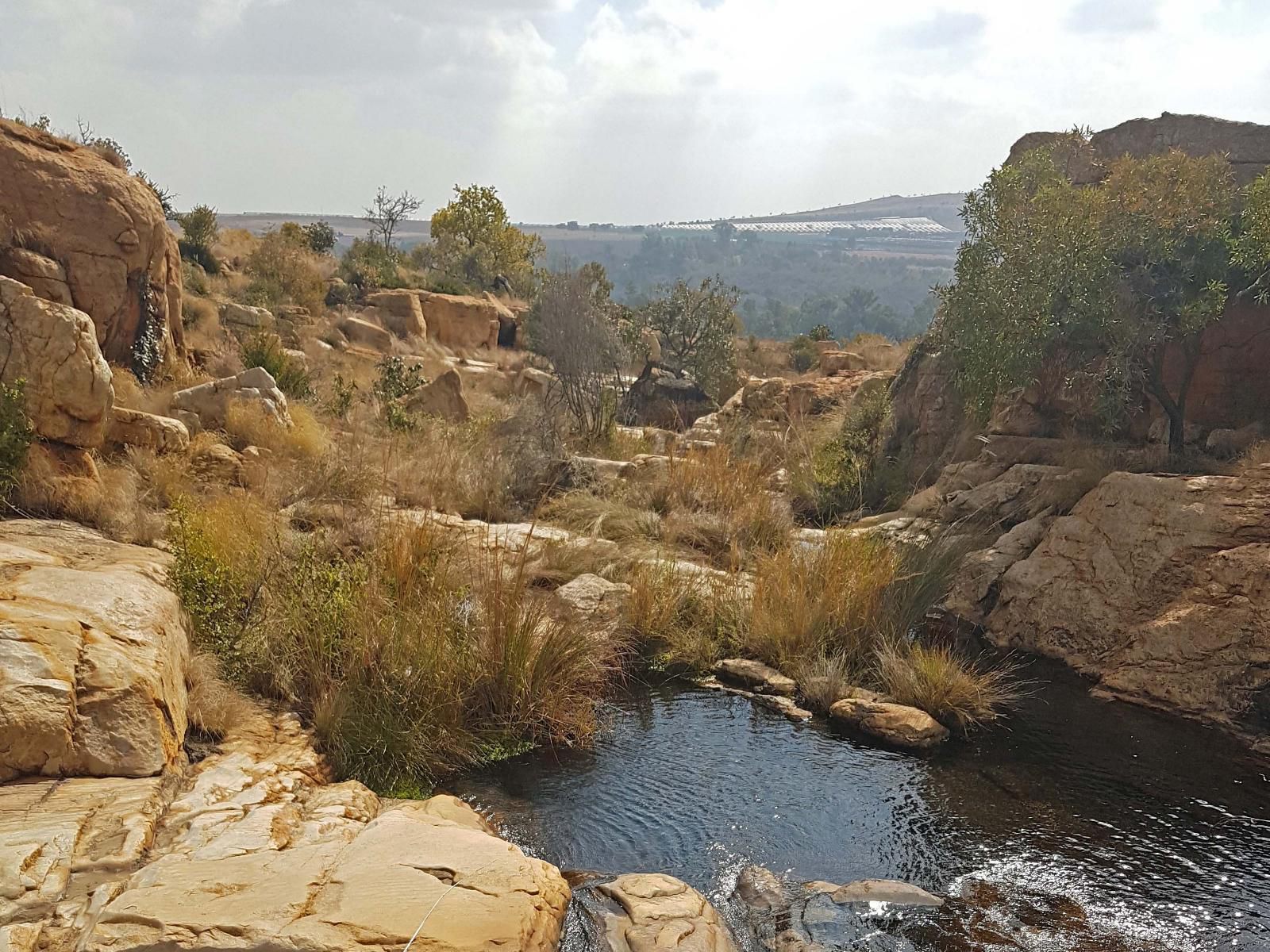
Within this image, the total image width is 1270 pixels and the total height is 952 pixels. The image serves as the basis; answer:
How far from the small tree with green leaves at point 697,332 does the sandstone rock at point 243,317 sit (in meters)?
8.46

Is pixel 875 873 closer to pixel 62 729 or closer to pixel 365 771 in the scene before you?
pixel 365 771

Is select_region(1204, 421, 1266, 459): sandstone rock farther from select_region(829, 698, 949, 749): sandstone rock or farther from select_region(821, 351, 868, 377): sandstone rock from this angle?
select_region(821, 351, 868, 377): sandstone rock

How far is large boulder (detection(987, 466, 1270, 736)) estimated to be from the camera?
684 cm

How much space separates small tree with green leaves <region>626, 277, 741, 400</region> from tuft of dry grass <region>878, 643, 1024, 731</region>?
1704 cm

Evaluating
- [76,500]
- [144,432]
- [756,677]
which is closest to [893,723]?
[756,677]

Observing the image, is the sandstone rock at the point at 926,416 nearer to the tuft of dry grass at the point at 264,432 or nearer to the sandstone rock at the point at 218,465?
the tuft of dry grass at the point at 264,432

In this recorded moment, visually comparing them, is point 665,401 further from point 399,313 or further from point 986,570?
point 986,570

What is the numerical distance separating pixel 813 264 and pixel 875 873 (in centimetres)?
15157

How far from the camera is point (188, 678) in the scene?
5234 mm

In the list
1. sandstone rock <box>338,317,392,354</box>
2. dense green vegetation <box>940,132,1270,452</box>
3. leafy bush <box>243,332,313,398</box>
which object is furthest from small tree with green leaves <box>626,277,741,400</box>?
dense green vegetation <box>940,132,1270,452</box>

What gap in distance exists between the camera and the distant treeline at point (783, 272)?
101 metres

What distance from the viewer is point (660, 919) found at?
13.5ft

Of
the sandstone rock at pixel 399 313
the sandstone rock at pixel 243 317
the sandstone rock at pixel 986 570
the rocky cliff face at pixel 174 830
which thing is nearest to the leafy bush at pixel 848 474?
the sandstone rock at pixel 986 570

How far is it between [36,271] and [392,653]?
285 inches
